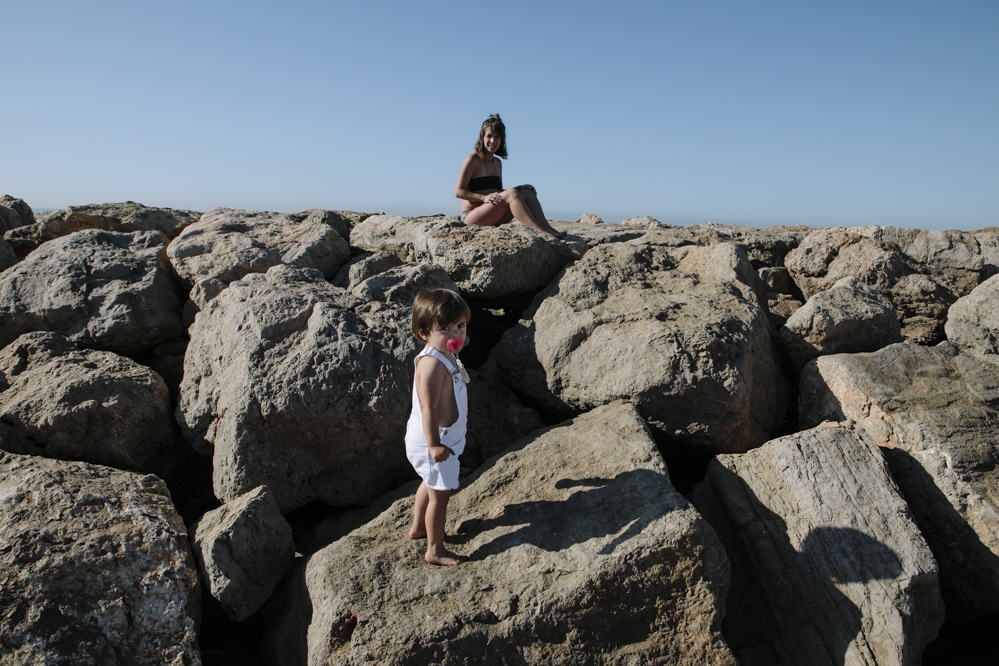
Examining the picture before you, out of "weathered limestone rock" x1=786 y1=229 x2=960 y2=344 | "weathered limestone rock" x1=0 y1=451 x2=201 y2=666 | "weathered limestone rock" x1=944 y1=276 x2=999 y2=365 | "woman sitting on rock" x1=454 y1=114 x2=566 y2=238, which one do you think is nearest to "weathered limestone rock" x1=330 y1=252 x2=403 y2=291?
"woman sitting on rock" x1=454 y1=114 x2=566 y2=238

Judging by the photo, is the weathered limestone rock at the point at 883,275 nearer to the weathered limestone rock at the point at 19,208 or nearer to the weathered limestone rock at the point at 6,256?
the weathered limestone rock at the point at 6,256

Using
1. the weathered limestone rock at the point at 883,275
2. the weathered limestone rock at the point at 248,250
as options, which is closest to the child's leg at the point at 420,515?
the weathered limestone rock at the point at 248,250

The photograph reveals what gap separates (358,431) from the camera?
406 centimetres

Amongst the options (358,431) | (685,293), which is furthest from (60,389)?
(685,293)

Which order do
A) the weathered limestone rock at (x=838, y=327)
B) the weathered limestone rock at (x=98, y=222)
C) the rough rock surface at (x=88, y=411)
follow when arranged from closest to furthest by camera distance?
the rough rock surface at (x=88, y=411)
the weathered limestone rock at (x=838, y=327)
the weathered limestone rock at (x=98, y=222)

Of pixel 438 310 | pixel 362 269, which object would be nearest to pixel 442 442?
pixel 438 310

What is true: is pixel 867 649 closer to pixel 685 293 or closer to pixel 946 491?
pixel 946 491

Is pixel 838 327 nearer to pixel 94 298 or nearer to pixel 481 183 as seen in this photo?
pixel 481 183

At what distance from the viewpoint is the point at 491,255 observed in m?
5.11

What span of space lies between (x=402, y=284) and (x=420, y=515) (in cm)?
197

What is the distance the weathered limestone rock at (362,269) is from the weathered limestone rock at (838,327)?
356 centimetres

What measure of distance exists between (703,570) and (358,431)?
2.33m

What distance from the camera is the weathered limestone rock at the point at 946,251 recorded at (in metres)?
7.01

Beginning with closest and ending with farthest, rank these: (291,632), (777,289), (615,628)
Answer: (615,628) → (291,632) → (777,289)
